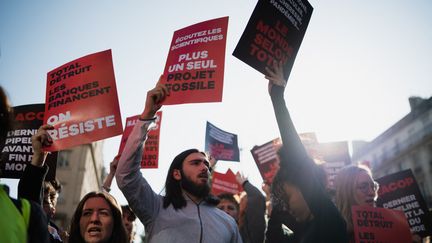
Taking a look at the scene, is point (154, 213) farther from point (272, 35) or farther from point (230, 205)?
point (230, 205)

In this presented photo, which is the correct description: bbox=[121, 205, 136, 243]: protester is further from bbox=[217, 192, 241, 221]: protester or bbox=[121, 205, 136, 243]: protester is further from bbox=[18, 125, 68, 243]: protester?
bbox=[18, 125, 68, 243]: protester

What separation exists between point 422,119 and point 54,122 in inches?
1554

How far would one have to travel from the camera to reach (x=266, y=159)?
7.04 m

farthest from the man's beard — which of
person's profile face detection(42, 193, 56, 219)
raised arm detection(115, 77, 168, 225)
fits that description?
person's profile face detection(42, 193, 56, 219)

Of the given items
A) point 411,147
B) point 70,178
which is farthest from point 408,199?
point 70,178

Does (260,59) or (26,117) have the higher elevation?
(260,59)

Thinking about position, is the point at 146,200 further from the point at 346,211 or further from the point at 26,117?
the point at 26,117

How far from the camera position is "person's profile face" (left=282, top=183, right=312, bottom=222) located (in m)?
2.30

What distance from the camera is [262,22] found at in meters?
3.46

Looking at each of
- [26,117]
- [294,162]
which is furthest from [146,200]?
[26,117]

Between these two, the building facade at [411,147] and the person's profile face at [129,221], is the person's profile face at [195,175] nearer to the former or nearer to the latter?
the person's profile face at [129,221]

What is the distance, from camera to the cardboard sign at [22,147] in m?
3.97

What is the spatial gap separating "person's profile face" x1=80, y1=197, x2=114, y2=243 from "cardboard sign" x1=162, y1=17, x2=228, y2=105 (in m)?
1.18

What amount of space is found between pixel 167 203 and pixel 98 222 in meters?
0.61
